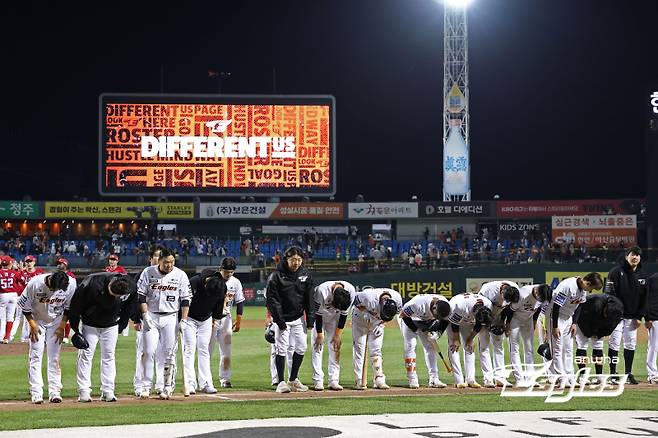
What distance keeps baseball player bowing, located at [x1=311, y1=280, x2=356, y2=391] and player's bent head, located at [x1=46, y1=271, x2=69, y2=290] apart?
3641 mm

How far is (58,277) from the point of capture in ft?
41.0

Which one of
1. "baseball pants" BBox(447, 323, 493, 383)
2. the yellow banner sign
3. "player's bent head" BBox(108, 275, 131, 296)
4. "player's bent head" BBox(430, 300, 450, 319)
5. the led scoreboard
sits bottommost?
"baseball pants" BBox(447, 323, 493, 383)

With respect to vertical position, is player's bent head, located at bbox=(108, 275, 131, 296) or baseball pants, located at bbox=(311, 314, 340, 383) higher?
player's bent head, located at bbox=(108, 275, 131, 296)

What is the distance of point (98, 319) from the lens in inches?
508

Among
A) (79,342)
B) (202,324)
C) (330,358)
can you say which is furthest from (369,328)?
(79,342)

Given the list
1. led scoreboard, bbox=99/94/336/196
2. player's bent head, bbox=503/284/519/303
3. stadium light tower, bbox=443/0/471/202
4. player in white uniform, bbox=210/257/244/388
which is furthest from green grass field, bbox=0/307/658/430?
stadium light tower, bbox=443/0/471/202

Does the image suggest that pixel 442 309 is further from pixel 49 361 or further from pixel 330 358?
pixel 49 361

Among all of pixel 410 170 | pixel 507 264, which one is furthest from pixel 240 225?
pixel 410 170

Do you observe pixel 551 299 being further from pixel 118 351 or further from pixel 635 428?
pixel 118 351

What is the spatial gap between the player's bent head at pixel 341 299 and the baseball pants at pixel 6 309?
37.6ft

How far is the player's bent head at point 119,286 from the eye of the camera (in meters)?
12.4

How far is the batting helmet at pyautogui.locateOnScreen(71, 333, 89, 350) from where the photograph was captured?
12531 mm

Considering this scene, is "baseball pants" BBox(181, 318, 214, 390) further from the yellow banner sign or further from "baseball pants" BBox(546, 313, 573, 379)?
the yellow banner sign

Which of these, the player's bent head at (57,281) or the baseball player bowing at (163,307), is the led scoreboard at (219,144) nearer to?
the baseball player bowing at (163,307)
